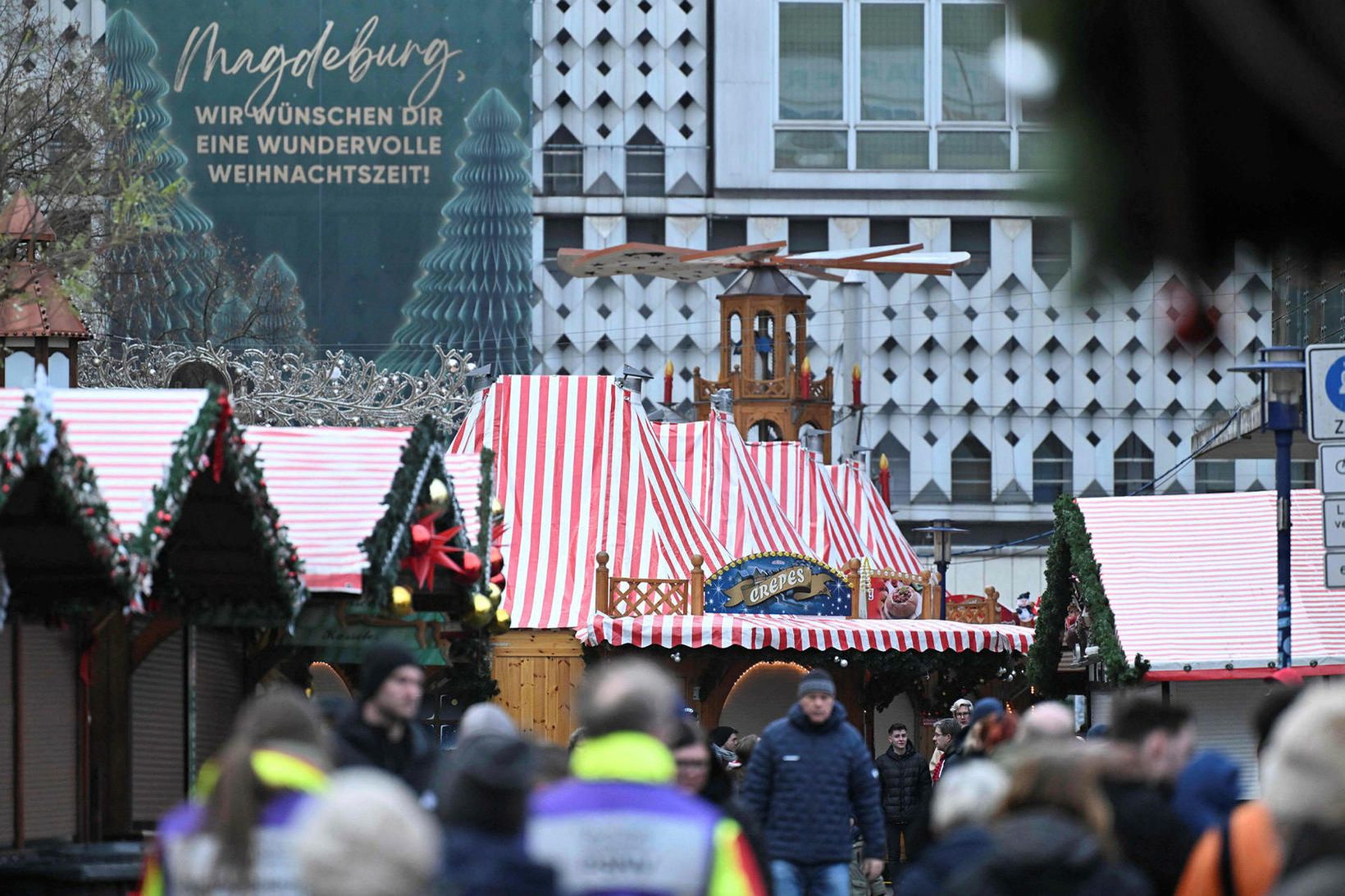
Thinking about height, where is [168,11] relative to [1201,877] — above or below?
above

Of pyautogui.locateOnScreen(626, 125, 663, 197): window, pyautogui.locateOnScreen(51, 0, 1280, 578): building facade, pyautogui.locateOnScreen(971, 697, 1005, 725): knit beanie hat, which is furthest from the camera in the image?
pyautogui.locateOnScreen(626, 125, 663, 197): window

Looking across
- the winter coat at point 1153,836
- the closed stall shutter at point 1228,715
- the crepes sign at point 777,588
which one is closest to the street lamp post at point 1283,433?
the closed stall shutter at point 1228,715

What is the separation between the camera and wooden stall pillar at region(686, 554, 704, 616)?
975 inches

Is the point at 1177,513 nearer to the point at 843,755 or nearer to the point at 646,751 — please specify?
the point at 843,755

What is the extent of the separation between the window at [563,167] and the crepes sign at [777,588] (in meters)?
30.0

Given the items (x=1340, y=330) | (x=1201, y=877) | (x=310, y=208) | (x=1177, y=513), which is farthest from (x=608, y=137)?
(x=1201, y=877)

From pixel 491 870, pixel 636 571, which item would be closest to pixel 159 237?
pixel 636 571

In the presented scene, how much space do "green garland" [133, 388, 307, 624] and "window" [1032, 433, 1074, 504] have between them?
44.0 meters

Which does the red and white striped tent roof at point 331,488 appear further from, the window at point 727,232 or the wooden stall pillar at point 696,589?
the window at point 727,232

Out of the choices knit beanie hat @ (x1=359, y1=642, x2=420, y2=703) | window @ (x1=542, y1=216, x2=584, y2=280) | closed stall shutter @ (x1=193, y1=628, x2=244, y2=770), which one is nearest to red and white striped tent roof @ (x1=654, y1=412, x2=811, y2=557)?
closed stall shutter @ (x1=193, y1=628, x2=244, y2=770)

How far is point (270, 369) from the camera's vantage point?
37.6m

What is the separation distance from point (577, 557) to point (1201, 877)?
2025 centimetres

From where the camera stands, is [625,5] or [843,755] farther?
[625,5]

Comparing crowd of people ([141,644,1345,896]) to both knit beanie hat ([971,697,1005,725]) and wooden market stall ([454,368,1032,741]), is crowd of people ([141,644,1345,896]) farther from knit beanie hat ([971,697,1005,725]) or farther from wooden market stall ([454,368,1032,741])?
wooden market stall ([454,368,1032,741])
